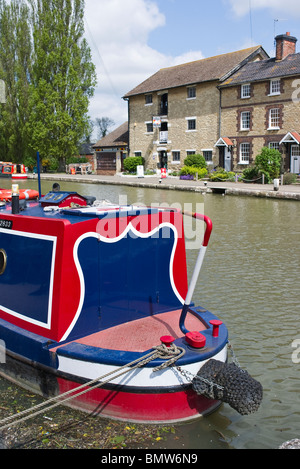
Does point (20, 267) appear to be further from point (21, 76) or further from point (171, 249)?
point (21, 76)

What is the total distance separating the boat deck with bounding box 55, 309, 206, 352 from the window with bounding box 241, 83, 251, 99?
2974 cm

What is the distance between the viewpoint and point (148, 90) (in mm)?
39875

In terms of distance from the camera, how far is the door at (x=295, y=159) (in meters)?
29.1

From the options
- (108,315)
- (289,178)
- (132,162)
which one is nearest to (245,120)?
(289,178)

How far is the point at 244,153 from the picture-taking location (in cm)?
3281

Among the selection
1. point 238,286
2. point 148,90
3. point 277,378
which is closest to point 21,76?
point 148,90

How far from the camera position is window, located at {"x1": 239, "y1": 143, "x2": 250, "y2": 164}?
32.6 meters

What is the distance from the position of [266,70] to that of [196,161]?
814 cm

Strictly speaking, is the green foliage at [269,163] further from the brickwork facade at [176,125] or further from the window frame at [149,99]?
the window frame at [149,99]

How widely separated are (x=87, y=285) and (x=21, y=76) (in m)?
44.6

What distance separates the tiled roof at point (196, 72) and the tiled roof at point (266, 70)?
3.05 feet

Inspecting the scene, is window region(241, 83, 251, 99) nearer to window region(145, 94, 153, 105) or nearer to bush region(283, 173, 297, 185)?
bush region(283, 173, 297, 185)

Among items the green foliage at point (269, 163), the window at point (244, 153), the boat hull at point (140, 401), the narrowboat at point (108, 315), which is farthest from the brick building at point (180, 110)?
the boat hull at point (140, 401)
